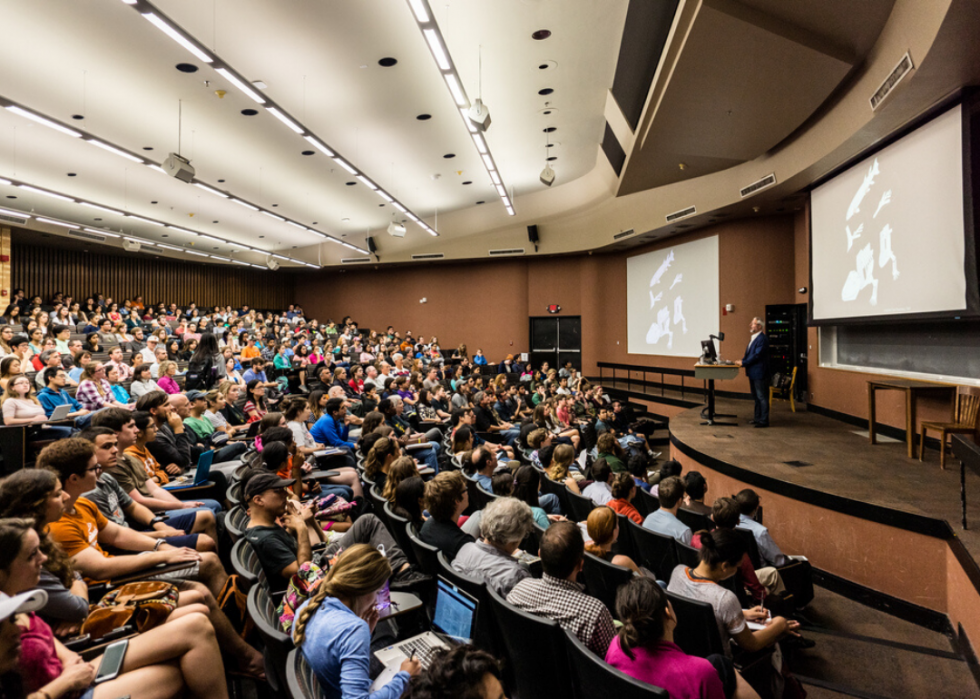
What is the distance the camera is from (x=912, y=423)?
4.84 m

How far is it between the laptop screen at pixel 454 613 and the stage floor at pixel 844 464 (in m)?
2.86

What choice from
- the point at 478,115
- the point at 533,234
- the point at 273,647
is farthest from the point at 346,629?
the point at 533,234

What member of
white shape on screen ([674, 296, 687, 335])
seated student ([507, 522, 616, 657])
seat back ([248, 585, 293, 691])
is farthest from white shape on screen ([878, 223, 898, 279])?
seat back ([248, 585, 293, 691])

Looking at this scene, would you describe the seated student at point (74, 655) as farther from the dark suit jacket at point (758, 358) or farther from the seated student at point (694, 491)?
the dark suit jacket at point (758, 358)

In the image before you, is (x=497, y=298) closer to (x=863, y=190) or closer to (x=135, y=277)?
(x=863, y=190)

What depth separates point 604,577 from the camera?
2.30 m

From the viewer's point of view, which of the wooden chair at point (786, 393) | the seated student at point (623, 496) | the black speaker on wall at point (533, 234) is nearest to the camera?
the seated student at point (623, 496)

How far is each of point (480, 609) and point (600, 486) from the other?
2.05 meters

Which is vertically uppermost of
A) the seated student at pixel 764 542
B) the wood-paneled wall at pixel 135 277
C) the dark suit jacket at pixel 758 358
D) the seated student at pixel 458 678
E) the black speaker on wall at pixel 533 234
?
the black speaker on wall at pixel 533 234

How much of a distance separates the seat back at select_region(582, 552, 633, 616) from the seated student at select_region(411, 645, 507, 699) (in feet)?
3.74

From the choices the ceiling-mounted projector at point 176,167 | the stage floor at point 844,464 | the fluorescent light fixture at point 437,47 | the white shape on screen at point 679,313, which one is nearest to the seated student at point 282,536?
the stage floor at point 844,464

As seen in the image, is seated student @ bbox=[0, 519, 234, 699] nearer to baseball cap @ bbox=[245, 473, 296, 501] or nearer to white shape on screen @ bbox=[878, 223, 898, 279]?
baseball cap @ bbox=[245, 473, 296, 501]

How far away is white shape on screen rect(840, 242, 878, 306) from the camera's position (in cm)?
578

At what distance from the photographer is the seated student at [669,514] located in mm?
2973
